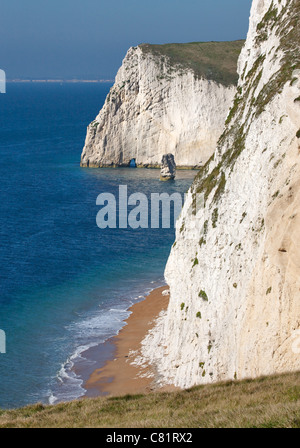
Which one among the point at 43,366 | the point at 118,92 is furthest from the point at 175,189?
the point at 43,366

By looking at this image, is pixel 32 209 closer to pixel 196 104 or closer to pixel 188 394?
pixel 196 104

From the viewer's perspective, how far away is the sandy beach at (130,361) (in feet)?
104

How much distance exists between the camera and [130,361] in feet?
116

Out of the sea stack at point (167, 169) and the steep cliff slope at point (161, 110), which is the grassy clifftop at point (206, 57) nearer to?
the steep cliff slope at point (161, 110)

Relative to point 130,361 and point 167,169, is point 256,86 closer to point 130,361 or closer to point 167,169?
point 130,361

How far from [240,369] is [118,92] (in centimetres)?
8279

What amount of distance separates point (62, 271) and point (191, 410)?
35246 millimetres

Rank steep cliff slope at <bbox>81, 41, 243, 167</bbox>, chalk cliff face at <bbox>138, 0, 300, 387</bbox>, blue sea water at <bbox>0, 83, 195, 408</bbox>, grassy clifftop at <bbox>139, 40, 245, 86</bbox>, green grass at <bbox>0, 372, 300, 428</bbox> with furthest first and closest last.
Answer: grassy clifftop at <bbox>139, 40, 245, 86</bbox>
steep cliff slope at <bbox>81, 41, 243, 167</bbox>
blue sea water at <bbox>0, 83, 195, 408</bbox>
chalk cliff face at <bbox>138, 0, 300, 387</bbox>
green grass at <bbox>0, 372, 300, 428</bbox>

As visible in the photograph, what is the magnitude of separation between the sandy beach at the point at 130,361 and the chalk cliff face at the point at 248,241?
3.32ft

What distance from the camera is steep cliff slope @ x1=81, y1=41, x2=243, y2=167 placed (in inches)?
3814

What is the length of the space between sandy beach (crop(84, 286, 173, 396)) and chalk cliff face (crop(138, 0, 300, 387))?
3.32 ft

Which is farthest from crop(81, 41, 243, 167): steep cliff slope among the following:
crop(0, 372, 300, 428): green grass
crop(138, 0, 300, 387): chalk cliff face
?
crop(0, 372, 300, 428): green grass

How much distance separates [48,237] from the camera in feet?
200

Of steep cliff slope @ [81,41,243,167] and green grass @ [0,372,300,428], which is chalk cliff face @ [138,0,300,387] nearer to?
green grass @ [0,372,300,428]
